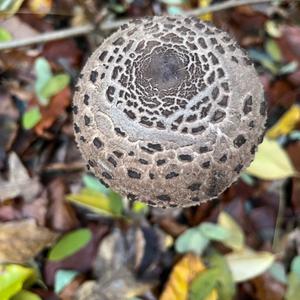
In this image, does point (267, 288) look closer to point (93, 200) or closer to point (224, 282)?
→ point (224, 282)

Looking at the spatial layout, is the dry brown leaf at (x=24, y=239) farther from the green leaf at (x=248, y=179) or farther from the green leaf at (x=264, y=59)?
the green leaf at (x=264, y=59)

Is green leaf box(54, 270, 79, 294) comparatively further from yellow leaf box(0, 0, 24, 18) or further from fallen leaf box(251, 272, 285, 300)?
yellow leaf box(0, 0, 24, 18)

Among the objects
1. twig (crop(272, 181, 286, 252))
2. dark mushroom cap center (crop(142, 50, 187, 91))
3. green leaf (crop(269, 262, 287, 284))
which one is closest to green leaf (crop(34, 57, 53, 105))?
dark mushroom cap center (crop(142, 50, 187, 91))

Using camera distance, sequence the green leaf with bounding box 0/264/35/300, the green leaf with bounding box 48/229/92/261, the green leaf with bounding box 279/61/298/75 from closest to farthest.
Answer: the green leaf with bounding box 0/264/35/300
the green leaf with bounding box 48/229/92/261
the green leaf with bounding box 279/61/298/75

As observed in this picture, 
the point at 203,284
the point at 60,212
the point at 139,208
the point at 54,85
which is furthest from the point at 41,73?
the point at 203,284

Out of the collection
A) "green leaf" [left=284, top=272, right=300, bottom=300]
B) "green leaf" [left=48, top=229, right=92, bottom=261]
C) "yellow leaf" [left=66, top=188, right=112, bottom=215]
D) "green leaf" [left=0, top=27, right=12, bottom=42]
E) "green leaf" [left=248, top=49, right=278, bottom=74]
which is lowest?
"green leaf" [left=284, top=272, right=300, bottom=300]

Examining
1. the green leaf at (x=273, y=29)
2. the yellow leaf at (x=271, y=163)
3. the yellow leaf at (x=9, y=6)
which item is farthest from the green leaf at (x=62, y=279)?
the green leaf at (x=273, y=29)
